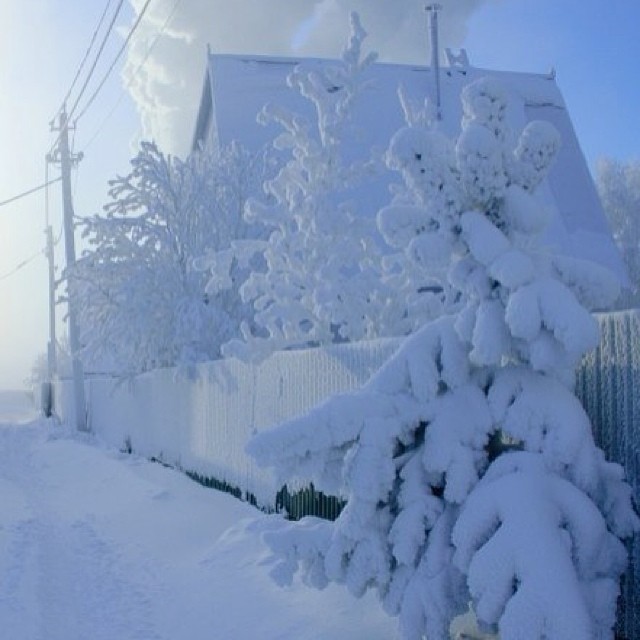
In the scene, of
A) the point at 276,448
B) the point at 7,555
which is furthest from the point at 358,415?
the point at 7,555

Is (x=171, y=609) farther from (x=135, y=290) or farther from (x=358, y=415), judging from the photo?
(x=135, y=290)

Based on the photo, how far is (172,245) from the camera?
17609 millimetres

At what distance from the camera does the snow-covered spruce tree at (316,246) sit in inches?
392

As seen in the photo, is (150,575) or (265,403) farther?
(265,403)

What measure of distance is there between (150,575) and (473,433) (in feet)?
13.5

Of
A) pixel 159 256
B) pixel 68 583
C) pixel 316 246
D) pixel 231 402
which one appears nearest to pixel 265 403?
pixel 231 402

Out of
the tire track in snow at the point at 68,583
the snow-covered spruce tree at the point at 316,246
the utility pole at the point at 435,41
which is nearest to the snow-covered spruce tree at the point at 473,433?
the tire track in snow at the point at 68,583

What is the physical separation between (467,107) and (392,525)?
93.0 inches

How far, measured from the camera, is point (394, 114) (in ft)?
76.9

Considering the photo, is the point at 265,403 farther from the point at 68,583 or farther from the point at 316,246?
the point at 68,583

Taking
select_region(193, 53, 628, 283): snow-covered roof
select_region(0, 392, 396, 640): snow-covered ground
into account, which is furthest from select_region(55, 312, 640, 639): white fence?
select_region(193, 53, 628, 283): snow-covered roof

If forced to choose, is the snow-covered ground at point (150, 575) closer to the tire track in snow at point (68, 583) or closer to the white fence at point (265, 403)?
the tire track in snow at point (68, 583)

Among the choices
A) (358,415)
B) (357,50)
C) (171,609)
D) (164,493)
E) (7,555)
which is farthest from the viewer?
(164,493)

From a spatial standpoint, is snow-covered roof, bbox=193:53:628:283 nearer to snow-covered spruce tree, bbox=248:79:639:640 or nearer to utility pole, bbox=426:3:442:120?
utility pole, bbox=426:3:442:120
